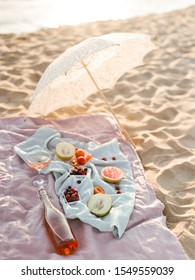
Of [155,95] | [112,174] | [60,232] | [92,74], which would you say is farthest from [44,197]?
[155,95]

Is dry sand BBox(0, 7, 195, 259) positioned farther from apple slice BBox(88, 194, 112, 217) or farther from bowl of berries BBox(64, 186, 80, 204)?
bowl of berries BBox(64, 186, 80, 204)

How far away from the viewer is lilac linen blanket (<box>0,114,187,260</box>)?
2855 mm

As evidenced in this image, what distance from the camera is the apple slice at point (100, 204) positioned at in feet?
10.2

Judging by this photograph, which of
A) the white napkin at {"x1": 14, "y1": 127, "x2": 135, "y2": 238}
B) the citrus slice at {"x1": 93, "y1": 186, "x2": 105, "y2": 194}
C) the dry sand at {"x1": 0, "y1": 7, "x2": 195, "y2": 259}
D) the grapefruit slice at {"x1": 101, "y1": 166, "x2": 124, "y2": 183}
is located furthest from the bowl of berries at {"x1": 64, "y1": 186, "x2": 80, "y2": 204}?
the dry sand at {"x1": 0, "y1": 7, "x2": 195, "y2": 259}

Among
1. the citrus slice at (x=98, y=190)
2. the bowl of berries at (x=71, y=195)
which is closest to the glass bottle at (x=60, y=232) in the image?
the bowl of berries at (x=71, y=195)

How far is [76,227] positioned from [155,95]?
2300 millimetres

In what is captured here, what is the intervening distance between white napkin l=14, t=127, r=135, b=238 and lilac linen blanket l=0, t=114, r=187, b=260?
0.14 ft

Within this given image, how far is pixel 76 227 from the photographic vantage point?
10.0 ft

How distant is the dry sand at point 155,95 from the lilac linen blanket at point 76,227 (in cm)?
18

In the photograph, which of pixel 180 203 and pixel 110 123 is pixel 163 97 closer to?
pixel 110 123

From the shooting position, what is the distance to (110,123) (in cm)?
416

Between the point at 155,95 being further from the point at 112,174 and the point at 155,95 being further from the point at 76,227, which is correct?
the point at 76,227

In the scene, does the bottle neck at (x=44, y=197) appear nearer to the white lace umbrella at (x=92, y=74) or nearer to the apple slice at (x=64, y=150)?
the apple slice at (x=64, y=150)
